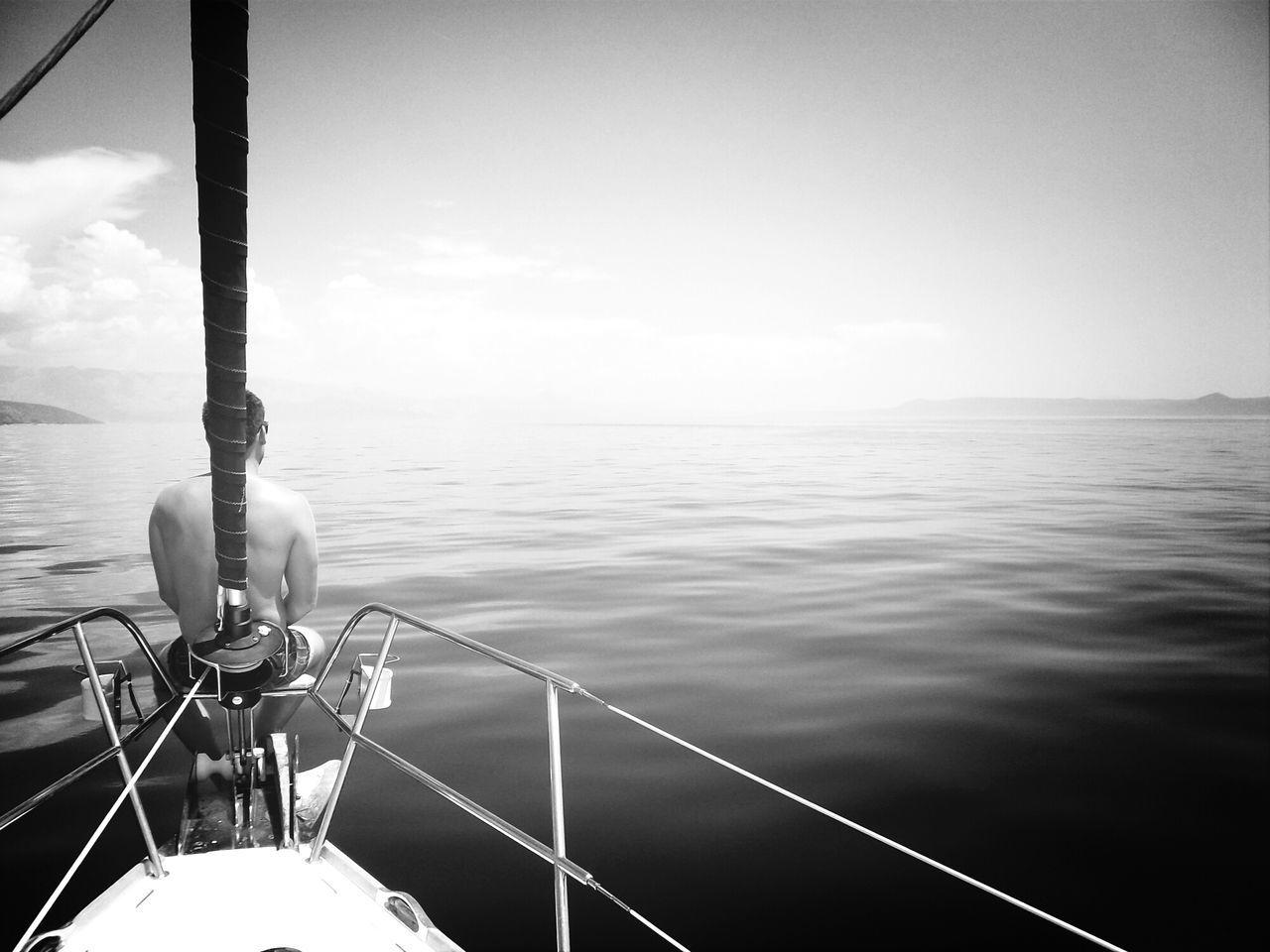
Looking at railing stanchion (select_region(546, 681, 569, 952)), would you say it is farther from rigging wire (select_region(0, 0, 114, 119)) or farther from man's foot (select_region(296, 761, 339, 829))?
rigging wire (select_region(0, 0, 114, 119))

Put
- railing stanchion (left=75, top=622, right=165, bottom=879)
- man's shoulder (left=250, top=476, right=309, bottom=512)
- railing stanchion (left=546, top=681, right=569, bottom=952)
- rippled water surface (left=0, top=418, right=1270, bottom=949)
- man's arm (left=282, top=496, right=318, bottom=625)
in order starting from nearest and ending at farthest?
railing stanchion (left=546, top=681, right=569, bottom=952)
railing stanchion (left=75, top=622, right=165, bottom=879)
man's shoulder (left=250, top=476, right=309, bottom=512)
man's arm (left=282, top=496, right=318, bottom=625)
rippled water surface (left=0, top=418, right=1270, bottom=949)

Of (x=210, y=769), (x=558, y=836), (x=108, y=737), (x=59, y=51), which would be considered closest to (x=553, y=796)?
(x=558, y=836)

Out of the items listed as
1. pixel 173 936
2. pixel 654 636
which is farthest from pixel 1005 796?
pixel 173 936

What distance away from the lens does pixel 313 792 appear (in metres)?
3.69

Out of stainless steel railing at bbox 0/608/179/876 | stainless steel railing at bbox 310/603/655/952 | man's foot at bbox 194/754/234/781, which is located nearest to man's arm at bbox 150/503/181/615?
stainless steel railing at bbox 0/608/179/876

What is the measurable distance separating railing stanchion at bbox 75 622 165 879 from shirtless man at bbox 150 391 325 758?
330 mm

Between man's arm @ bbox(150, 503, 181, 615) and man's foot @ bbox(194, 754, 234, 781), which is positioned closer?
man's foot @ bbox(194, 754, 234, 781)

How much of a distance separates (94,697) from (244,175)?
2439 millimetres

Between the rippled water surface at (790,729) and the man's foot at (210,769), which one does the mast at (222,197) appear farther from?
the rippled water surface at (790,729)

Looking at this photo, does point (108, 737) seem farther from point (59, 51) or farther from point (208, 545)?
point (59, 51)

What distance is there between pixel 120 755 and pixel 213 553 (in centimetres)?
86

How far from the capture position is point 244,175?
159 cm

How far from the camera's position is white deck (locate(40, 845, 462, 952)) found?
217 centimetres

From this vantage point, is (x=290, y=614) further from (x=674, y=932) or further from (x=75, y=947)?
(x=674, y=932)
